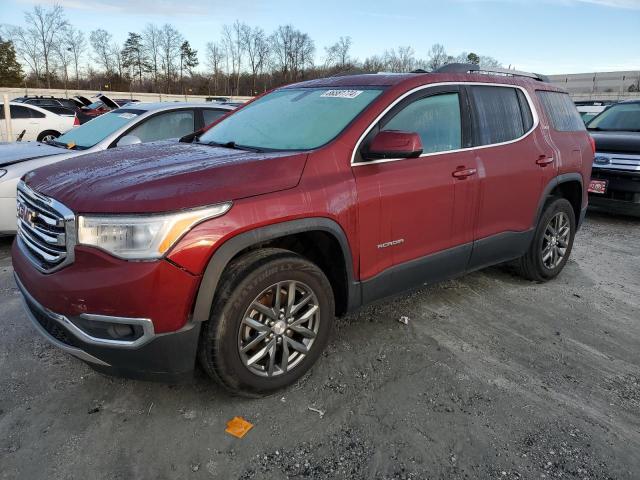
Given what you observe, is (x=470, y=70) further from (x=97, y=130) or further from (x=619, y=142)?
(x=619, y=142)

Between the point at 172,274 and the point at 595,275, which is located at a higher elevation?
the point at 172,274

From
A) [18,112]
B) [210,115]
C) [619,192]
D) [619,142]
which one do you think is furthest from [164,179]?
[18,112]

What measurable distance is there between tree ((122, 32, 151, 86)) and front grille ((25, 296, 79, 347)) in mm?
74405

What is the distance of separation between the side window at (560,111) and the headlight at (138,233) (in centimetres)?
358

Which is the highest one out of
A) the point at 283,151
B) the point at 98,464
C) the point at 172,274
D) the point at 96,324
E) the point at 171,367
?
the point at 283,151

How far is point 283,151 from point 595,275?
3842 mm

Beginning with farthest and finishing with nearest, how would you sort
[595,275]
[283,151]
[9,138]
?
[9,138] < [595,275] < [283,151]

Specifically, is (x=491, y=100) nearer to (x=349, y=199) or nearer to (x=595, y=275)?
(x=349, y=199)

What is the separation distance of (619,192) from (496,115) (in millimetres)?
4434

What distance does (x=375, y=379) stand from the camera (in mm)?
2961

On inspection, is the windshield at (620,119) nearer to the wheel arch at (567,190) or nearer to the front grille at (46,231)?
the wheel arch at (567,190)

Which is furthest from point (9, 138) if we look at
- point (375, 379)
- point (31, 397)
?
point (375, 379)

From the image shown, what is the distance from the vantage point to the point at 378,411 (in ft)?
8.71

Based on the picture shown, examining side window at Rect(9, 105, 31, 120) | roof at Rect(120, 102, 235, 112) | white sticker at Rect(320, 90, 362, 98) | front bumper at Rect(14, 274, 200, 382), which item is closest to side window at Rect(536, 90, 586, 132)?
white sticker at Rect(320, 90, 362, 98)
